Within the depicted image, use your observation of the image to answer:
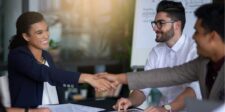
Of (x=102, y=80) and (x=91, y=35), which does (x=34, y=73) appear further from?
(x=91, y=35)

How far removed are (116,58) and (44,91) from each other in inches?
133

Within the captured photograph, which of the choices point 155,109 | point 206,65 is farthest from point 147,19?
point 206,65

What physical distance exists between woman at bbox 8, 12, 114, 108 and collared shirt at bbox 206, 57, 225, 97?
69cm

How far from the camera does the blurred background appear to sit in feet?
20.2

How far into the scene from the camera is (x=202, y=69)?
8.37 ft

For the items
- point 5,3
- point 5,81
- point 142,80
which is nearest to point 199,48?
point 142,80

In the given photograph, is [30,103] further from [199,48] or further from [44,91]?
[199,48]

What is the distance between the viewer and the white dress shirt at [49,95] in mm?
3232

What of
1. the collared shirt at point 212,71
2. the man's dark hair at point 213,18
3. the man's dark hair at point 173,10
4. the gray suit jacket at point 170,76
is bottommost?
the gray suit jacket at point 170,76

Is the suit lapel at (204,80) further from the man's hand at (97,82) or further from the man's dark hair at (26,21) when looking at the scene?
the man's dark hair at (26,21)

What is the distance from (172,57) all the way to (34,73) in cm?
99

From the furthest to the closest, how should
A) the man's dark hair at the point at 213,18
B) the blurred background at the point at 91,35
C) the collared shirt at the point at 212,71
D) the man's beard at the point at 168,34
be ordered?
1. the blurred background at the point at 91,35
2. the man's beard at the point at 168,34
3. the collared shirt at the point at 212,71
4. the man's dark hair at the point at 213,18

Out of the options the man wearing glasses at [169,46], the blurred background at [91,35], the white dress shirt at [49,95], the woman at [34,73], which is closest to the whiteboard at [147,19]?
the blurred background at [91,35]

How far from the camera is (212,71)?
2475 millimetres
